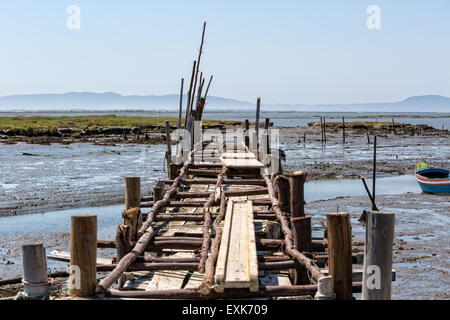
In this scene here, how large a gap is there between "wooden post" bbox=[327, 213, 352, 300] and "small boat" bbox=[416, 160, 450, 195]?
22356mm

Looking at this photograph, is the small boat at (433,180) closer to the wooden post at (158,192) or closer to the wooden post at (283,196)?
the wooden post at (158,192)

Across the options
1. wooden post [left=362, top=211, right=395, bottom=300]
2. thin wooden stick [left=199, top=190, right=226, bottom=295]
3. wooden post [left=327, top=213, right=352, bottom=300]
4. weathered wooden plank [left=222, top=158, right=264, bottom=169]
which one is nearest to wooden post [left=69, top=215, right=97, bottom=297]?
thin wooden stick [left=199, top=190, right=226, bottom=295]

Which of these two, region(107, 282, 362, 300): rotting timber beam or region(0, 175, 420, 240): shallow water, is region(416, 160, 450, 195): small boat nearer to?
region(0, 175, 420, 240): shallow water

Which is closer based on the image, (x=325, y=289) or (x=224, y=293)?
(x=325, y=289)

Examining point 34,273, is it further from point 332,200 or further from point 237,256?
point 332,200

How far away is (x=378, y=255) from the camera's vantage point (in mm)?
5609

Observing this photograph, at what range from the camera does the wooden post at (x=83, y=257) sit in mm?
6156

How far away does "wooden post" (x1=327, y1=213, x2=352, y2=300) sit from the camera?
6.16 m

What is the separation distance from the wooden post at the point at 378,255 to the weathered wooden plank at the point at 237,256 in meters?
1.16

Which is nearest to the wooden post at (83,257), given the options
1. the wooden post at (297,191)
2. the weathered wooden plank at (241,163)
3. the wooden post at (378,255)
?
the wooden post at (378,255)

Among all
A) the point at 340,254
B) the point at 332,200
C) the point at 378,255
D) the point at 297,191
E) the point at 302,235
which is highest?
the point at 297,191

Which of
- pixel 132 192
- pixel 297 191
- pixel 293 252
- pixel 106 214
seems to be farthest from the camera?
pixel 106 214

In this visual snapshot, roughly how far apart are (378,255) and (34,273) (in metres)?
3.47

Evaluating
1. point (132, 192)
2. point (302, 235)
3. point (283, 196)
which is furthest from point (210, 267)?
point (283, 196)
